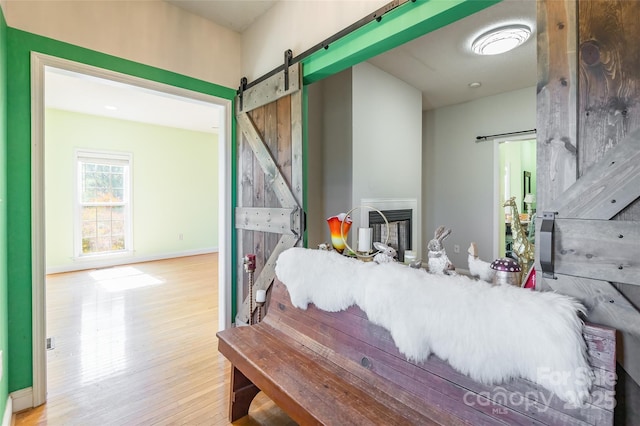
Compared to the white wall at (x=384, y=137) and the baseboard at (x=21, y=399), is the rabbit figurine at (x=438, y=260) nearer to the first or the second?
the white wall at (x=384, y=137)

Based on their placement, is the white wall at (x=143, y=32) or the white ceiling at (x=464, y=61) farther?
the white ceiling at (x=464, y=61)

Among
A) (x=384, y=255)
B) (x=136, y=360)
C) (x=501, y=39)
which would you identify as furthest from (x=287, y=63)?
(x=136, y=360)

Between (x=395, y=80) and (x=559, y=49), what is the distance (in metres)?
2.68

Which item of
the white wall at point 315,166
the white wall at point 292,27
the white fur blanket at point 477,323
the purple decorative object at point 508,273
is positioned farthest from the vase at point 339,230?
the white wall at point 315,166

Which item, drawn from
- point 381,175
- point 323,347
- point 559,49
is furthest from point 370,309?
point 381,175

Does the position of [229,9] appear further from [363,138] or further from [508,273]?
[508,273]

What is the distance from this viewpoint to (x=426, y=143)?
5.09 meters

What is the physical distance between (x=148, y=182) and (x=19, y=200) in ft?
15.0

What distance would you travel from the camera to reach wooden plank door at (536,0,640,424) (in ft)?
3.18

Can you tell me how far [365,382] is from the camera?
131 cm

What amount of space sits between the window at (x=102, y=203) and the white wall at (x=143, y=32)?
4078 millimetres

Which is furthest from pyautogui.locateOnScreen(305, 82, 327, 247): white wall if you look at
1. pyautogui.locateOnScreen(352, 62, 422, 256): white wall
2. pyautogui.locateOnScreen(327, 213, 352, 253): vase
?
pyautogui.locateOnScreen(327, 213, 352, 253): vase

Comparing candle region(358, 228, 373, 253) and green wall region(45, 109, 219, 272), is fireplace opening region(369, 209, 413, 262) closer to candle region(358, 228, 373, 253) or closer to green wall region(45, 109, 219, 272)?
candle region(358, 228, 373, 253)

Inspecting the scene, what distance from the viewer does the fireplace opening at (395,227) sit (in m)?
3.41
